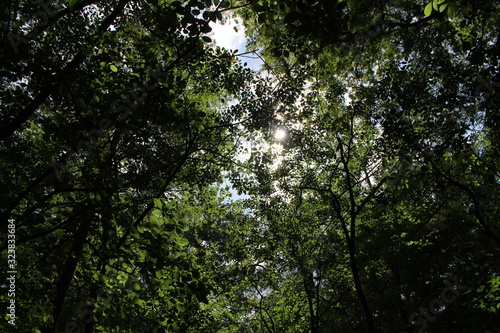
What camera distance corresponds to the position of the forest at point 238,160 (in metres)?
4.00

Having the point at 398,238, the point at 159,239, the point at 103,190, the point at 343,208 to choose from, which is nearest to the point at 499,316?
the point at 398,238

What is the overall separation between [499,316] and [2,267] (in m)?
10.3

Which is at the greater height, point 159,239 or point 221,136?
point 221,136

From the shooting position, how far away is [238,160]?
10531 mm

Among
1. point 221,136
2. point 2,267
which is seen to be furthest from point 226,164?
point 2,267

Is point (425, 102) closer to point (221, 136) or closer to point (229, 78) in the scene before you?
point (229, 78)

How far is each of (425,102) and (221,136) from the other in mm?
6432

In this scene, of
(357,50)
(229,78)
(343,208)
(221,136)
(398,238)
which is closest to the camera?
(229,78)

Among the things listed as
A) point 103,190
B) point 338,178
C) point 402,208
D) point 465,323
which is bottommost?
point 465,323

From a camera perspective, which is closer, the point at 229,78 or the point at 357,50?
the point at 229,78

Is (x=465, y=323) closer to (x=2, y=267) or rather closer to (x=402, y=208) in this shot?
(x=402, y=208)

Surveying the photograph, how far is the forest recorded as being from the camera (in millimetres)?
4004

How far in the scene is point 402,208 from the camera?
36.7ft

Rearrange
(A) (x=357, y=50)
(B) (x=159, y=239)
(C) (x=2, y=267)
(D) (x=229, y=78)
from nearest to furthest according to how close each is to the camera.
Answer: (B) (x=159, y=239) → (C) (x=2, y=267) → (D) (x=229, y=78) → (A) (x=357, y=50)
